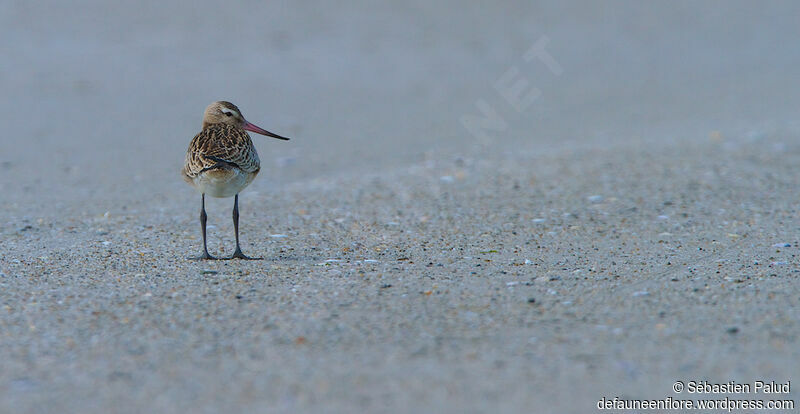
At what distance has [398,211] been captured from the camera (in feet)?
26.9

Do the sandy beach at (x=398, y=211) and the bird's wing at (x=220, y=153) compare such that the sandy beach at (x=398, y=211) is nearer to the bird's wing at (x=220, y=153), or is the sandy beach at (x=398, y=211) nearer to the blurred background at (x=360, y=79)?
the blurred background at (x=360, y=79)

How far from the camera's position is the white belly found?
6459 millimetres

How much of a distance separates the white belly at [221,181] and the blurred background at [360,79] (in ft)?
8.86

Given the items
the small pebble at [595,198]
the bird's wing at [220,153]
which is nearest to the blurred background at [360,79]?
the small pebble at [595,198]

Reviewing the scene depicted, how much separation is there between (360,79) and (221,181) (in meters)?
8.46

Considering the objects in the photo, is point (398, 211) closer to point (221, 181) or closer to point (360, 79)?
point (221, 181)

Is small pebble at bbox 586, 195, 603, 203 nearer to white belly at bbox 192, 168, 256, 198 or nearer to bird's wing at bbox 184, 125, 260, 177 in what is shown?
bird's wing at bbox 184, 125, 260, 177

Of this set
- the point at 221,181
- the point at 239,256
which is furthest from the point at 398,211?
the point at 221,181

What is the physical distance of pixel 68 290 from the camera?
5711mm

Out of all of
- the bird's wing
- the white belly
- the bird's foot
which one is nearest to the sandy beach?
the bird's foot

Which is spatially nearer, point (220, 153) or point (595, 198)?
point (220, 153)

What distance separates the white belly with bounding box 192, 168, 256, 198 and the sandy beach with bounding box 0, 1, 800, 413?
0.52 metres

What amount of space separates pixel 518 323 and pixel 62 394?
224 centimetres

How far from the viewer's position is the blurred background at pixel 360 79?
11039 millimetres
